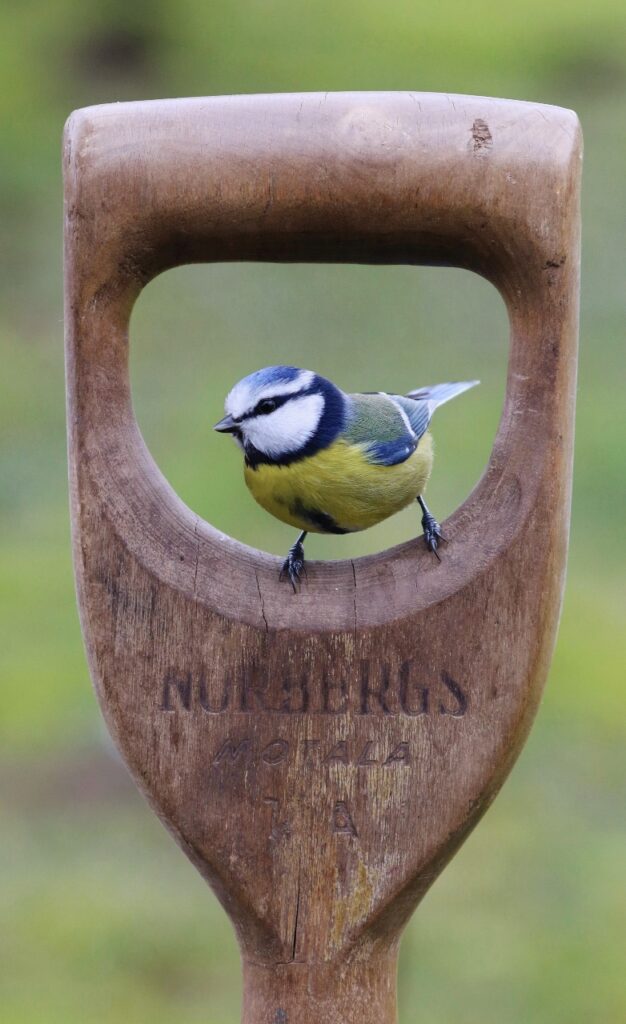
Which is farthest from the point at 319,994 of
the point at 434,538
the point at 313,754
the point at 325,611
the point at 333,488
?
the point at 333,488

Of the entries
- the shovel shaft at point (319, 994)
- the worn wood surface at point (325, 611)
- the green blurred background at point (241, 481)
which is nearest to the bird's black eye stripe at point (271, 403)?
the worn wood surface at point (325, 611)

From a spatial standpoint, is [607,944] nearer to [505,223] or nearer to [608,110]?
[505,223]

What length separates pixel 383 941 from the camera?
2.05 meters

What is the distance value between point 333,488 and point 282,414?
0.16 metres

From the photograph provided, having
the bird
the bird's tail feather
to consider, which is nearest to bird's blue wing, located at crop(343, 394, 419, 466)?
the bird

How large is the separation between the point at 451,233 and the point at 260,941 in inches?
40.0

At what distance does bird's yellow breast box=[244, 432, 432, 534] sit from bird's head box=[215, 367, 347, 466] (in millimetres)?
22

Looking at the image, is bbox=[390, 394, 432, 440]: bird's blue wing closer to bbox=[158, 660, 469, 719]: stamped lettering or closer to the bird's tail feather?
the bird's tail feather

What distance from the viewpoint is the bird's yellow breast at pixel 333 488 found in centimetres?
236

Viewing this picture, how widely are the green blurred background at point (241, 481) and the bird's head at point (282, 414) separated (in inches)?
60.4

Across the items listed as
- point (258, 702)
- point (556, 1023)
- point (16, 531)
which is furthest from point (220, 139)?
point (16, 531)

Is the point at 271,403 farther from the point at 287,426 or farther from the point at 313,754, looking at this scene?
the point at 313,754

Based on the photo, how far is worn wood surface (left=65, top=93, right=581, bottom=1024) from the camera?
1.90 m

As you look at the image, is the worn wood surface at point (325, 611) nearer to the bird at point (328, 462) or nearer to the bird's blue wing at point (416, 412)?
the bird at point (328, 462)
